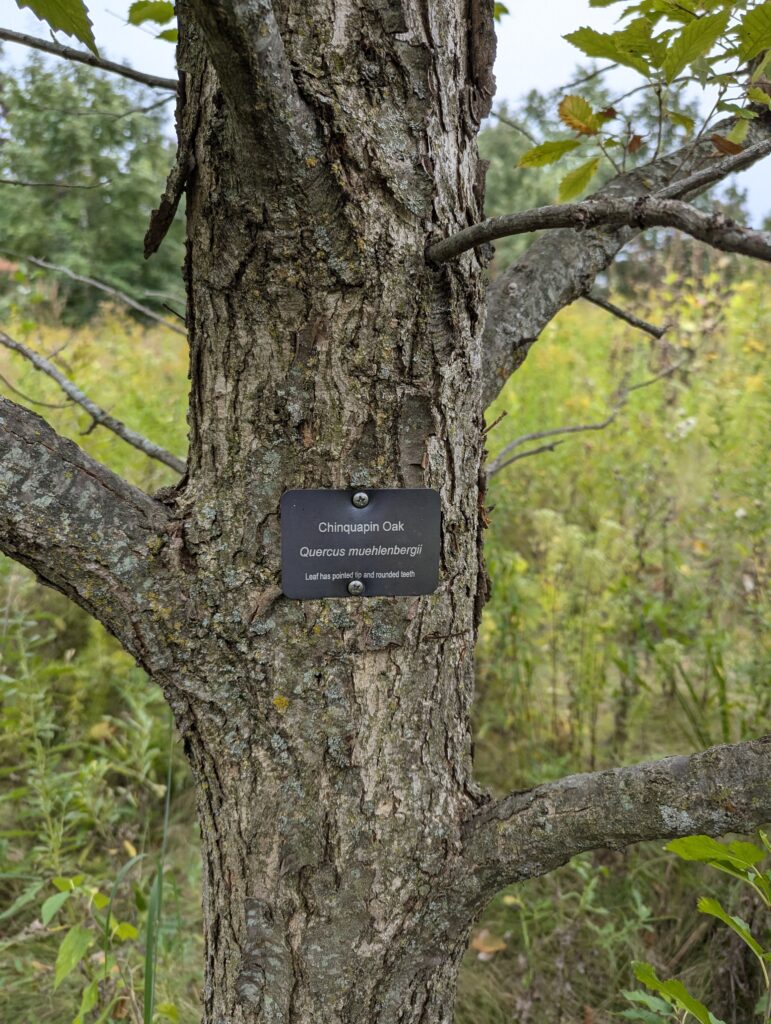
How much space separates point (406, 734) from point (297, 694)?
0.16 metres

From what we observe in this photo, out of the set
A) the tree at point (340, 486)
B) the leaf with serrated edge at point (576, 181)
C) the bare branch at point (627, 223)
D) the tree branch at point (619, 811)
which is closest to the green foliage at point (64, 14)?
the tree at point (340, 486)

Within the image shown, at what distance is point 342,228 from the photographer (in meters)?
0.84

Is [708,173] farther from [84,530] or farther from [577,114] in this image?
[84,530]

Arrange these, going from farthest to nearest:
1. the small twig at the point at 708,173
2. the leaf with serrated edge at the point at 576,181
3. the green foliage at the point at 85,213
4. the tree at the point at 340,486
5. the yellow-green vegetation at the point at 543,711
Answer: the green foliage at the point at 85,213 < the yellow-green vegetation at the point at 543,711 < the leaf with serrated edge at the point at 576,181 < the tree at the point at 340,486 < the small twig at the point at 708,173

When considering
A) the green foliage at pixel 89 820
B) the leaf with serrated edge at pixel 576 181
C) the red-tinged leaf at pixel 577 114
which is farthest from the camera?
the green foliage at pixel 89 820

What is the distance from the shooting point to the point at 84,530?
0.87m

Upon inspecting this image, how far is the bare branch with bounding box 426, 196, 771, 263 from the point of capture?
57 centimetres

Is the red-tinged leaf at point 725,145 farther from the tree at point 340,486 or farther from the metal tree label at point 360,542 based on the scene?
the metal tree label at point 360,542

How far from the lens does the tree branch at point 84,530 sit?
84cm

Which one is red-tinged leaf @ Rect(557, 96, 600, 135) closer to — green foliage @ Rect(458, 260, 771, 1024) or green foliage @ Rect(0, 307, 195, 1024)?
green foliage @ Rect(458, 260, 771, 1024)

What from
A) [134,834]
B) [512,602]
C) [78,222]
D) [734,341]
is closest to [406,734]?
[512,602]

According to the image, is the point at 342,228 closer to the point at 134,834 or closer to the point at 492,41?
the point at 492,41

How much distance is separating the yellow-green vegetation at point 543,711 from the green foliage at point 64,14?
2.77 feet

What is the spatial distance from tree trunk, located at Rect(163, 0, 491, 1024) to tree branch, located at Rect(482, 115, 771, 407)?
26 centimetres
